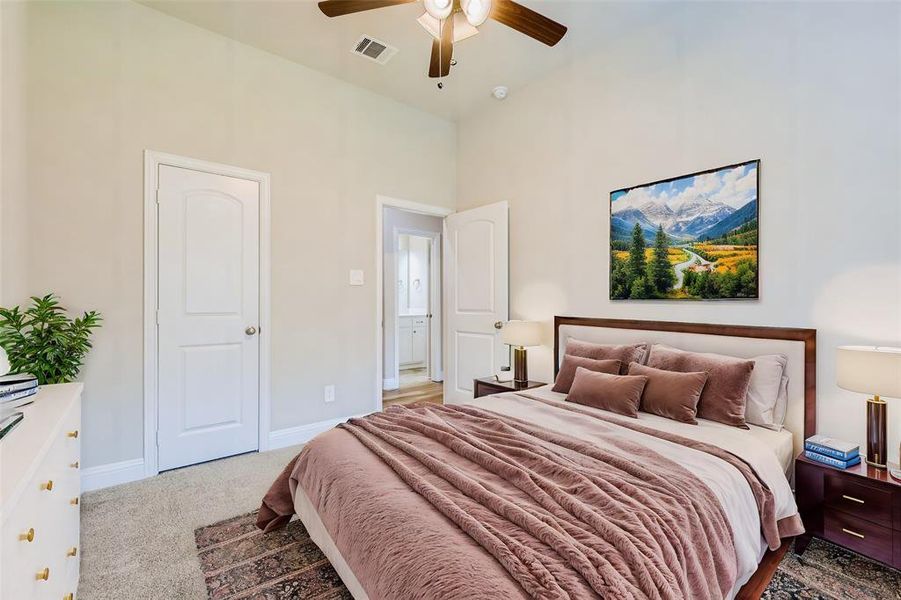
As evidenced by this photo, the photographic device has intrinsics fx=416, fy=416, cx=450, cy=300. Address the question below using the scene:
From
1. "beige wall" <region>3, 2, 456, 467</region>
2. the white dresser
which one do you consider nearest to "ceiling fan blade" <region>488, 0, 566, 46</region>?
"beige wall" <region>3, 2, 456, 467</region>

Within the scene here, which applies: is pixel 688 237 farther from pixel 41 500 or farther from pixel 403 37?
pixel 41 500

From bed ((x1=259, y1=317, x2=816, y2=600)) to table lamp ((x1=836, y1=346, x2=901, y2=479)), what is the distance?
0.30 metres

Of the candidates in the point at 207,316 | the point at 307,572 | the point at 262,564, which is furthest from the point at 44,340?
the point at 307,572

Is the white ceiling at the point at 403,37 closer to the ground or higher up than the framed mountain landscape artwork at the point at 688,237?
higher up

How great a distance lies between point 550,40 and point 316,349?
9.19 feet

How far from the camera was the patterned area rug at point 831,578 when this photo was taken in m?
1.70

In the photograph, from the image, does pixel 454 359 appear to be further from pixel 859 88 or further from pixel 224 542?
pixel 859 88

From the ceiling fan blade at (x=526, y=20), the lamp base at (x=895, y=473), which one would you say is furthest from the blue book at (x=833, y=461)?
the ceiling fan blade at (x=526, y=20)

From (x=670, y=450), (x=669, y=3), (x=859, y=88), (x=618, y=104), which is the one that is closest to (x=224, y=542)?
(x=670, y=450)

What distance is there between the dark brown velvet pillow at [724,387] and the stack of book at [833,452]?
26cm

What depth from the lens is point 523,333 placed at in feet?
11.3

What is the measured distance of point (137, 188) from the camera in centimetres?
275

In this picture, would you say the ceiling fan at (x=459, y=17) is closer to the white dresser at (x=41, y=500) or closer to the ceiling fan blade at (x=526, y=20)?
the ceiling fan blade at (x=526, y=20)

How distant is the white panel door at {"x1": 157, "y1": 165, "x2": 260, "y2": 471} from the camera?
2863mm
